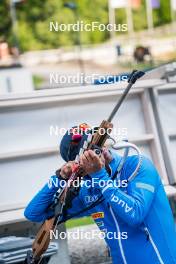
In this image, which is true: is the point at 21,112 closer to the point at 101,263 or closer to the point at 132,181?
the point at 101,263

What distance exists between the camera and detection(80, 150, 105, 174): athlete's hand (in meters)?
3.21

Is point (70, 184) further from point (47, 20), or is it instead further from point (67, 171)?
point (47, 20)

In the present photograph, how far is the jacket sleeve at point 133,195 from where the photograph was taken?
129 inches

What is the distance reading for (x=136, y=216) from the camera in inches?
129

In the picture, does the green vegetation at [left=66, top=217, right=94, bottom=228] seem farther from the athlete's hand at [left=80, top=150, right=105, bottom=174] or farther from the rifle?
the athlete's hand at [left=80, top=150, right=105, bottom=174]

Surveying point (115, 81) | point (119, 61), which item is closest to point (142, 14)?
point (119, 61)

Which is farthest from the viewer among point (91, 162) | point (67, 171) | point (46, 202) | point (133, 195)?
point (46, 202)

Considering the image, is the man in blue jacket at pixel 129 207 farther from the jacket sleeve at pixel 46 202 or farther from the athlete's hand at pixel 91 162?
the jacket sleeve at pixel 46 202

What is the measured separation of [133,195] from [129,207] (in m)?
0.10

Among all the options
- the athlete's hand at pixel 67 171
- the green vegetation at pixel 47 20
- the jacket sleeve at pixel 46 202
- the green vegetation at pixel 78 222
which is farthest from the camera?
the green vegetation at pixel 47 20

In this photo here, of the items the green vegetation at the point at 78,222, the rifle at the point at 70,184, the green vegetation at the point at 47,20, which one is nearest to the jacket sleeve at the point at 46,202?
the rifle at the point at 70,184

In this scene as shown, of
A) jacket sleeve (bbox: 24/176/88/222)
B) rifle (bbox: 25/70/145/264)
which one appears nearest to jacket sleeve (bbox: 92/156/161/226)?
rifle (bbox: 25/70/145/264)

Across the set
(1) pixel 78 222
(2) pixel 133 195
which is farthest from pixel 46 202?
(1) pixel 78 222

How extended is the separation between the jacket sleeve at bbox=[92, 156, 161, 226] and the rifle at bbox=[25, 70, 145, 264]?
0.52ft
